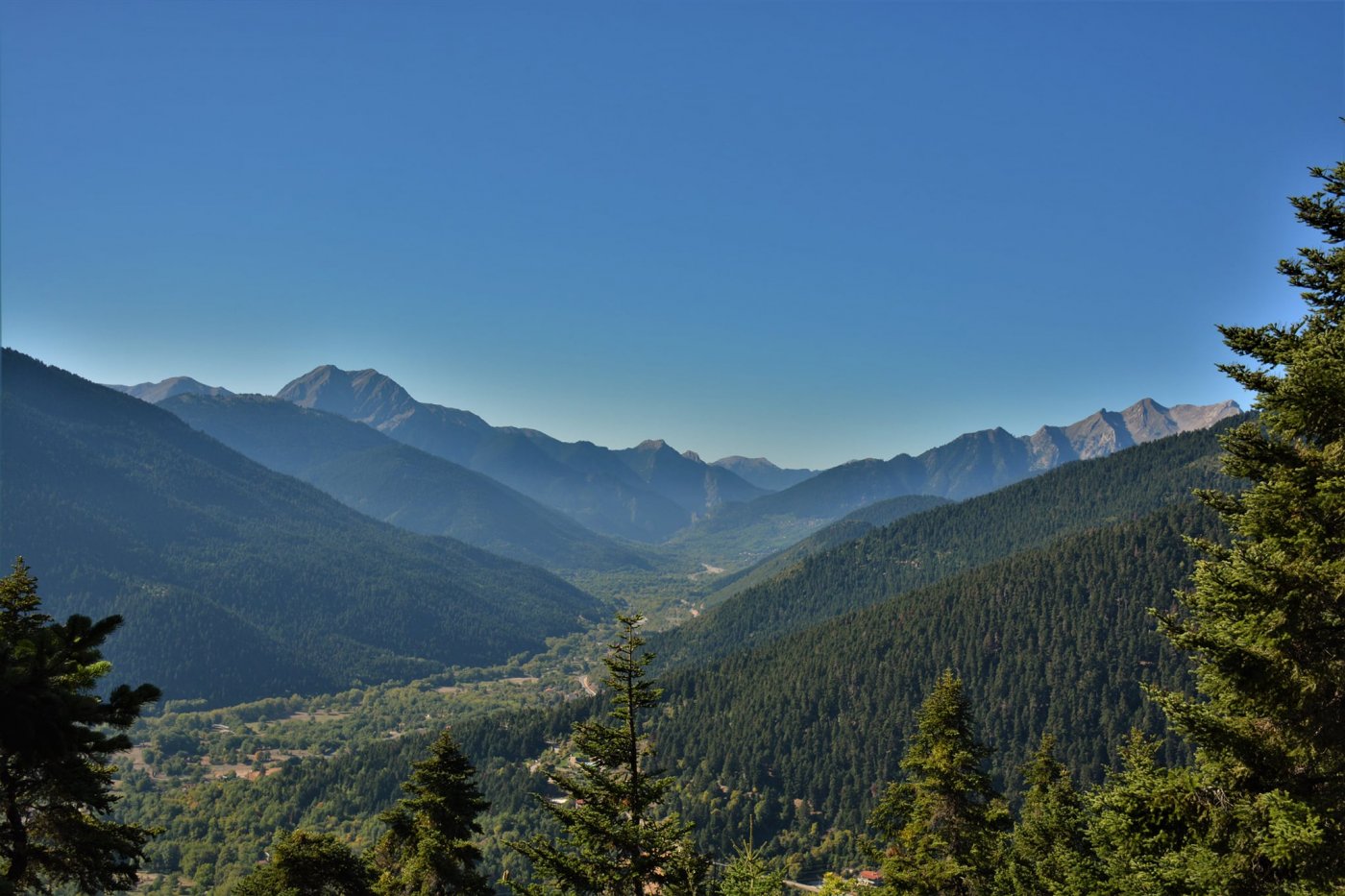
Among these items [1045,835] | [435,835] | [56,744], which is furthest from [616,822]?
[1045,835]

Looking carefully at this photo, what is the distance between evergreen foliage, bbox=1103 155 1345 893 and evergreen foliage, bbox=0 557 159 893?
18.6m

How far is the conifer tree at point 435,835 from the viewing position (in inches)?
1083

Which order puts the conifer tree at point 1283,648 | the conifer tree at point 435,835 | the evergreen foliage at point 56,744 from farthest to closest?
the conifer tree at point 435,835 → the conifer tree at point 1283,648 → the evergreen foliage at point 56,744

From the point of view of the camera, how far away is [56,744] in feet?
33.9

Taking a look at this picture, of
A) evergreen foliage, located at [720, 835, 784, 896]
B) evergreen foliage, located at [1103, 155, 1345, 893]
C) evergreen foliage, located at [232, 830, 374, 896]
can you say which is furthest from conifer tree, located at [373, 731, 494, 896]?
evergreen foliage, located at [1103, 155, 1345, 893]

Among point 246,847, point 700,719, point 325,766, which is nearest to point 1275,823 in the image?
point 246,847

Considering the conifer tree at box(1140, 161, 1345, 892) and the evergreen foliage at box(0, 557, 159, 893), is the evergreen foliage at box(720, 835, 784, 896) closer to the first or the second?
the conifer tree at box(1140, 161, 1345, 892)

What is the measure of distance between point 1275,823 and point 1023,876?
91.9 feet

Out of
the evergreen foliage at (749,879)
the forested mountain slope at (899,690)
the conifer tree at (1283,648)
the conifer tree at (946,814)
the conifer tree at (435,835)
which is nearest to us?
the conifer tree at (1283,648)

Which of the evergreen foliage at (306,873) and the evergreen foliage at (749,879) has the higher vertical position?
the evergreen foliage at (749,879)

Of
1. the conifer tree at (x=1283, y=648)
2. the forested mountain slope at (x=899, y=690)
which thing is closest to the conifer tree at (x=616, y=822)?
the conifer tree at (x=1283, y=648)

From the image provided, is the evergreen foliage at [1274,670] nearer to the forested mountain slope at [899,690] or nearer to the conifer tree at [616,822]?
the conifer tree at [616,822]

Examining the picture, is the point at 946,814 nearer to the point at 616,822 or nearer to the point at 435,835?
the point at 616,822

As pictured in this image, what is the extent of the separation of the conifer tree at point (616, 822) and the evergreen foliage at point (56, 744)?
9.53m
